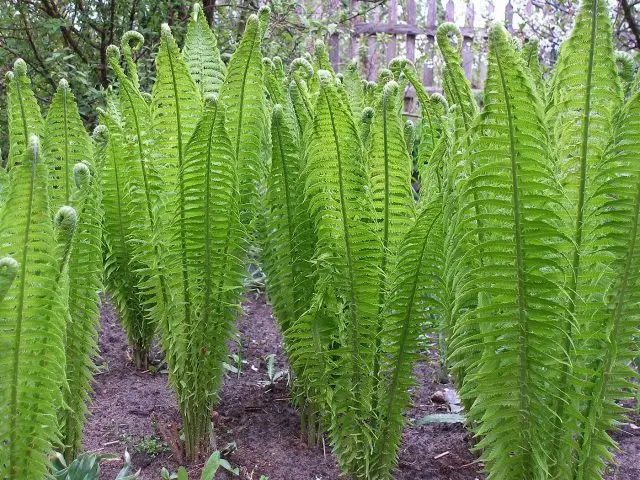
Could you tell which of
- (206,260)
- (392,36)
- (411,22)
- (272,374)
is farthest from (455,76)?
(411,22)

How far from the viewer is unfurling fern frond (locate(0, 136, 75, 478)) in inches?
43.4

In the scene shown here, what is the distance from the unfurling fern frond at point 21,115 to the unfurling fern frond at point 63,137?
108mm

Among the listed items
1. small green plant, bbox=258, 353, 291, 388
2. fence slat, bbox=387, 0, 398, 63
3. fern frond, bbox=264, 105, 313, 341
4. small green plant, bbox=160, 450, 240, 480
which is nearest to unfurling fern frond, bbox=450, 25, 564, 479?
fern frond, bbox=264, 105, 313, 341

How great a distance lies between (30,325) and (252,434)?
40.3 inches

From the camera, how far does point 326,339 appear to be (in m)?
1.61

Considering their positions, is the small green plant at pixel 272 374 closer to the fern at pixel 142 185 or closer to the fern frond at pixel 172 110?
the fern at pixel 142 185

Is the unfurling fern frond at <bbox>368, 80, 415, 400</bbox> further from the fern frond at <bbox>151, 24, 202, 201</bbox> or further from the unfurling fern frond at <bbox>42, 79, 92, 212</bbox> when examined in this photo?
the unfurling fern frond at <bbox>42, 79, 92, 212</bbox>

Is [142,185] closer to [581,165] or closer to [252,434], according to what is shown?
[252,434]

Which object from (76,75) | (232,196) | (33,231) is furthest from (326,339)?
(76,75)

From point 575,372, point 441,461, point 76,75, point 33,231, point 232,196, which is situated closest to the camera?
point 33,231

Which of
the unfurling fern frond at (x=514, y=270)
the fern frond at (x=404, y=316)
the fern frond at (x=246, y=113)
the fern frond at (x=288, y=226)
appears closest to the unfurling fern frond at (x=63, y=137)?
the fern frond at (x=246, y=113)

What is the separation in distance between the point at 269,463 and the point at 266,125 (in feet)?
3.11

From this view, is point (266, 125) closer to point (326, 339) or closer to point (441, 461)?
point (326, 339)

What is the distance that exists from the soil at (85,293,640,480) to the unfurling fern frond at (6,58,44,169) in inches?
28.4
